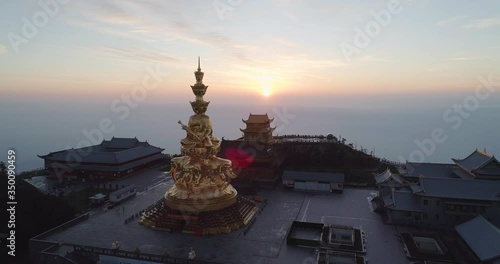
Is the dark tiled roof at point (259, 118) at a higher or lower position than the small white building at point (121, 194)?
higher

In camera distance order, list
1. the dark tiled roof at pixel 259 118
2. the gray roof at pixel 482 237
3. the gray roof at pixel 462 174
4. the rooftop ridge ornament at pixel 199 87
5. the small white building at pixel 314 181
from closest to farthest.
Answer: the gray roof at pixel 482 237
the rooftop ridge ornament at pixel 199 87
the gray roof at pixel 462 174
the small white building at pixel 314 181
the dark tiled roof at pixel 259 118

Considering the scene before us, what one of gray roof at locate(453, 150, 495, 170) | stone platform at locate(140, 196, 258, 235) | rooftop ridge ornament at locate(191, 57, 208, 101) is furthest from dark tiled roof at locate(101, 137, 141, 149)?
gray roof at locate(453, 150, 495, 170)

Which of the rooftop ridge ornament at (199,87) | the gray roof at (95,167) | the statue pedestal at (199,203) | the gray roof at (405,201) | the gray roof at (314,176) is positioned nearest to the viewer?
the statue pedestal at (199,203)

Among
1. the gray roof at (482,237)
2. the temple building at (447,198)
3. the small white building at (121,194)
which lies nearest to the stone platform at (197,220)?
the small white building at (121,194)

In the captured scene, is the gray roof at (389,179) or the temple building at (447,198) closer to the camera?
the temple building at (447,198)

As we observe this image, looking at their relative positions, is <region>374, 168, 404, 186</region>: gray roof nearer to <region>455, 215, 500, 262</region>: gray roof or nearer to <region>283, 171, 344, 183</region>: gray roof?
<region>283, 171, 344, 183</region>: gray roof

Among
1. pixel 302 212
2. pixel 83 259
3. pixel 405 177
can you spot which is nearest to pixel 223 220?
pixel 302 212

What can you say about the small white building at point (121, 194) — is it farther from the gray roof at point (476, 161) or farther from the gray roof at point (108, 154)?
the gray roof at point (476, 161)

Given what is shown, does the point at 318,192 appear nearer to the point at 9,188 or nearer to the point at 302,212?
the point at 302,212
